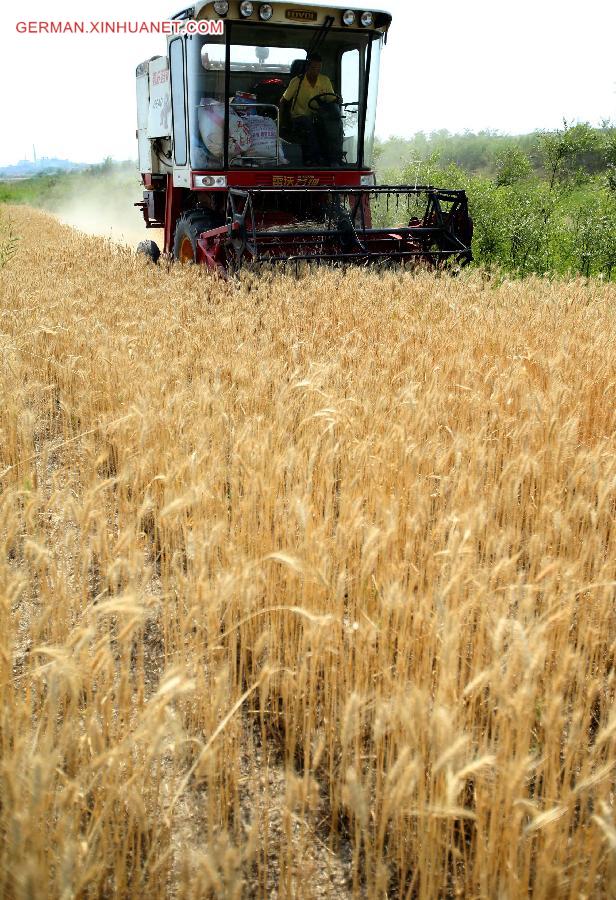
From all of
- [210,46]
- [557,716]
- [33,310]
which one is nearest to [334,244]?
Answer: [210,46]

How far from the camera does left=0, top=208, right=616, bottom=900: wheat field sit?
4.56 ft

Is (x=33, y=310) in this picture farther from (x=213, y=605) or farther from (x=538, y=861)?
(x=538, y=861)

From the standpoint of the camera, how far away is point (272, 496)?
250 centimetres

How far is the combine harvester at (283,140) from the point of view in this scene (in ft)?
23.4

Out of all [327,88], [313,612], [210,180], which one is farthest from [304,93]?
[313,612]

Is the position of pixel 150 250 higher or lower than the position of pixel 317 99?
lower

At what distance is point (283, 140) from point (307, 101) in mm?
493

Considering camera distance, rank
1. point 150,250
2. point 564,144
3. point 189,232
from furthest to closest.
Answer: point 564,144
point 150,250
point 189,232

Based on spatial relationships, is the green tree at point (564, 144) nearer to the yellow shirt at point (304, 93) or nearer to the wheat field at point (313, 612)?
the yellow shirt at point (304, 93)

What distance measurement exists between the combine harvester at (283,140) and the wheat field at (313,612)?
220 cm

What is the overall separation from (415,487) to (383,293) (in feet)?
12.0

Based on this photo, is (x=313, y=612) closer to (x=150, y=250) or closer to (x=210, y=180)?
(x=210, y=180)

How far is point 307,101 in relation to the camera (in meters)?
8.01

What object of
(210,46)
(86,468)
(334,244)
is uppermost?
(210,46)
